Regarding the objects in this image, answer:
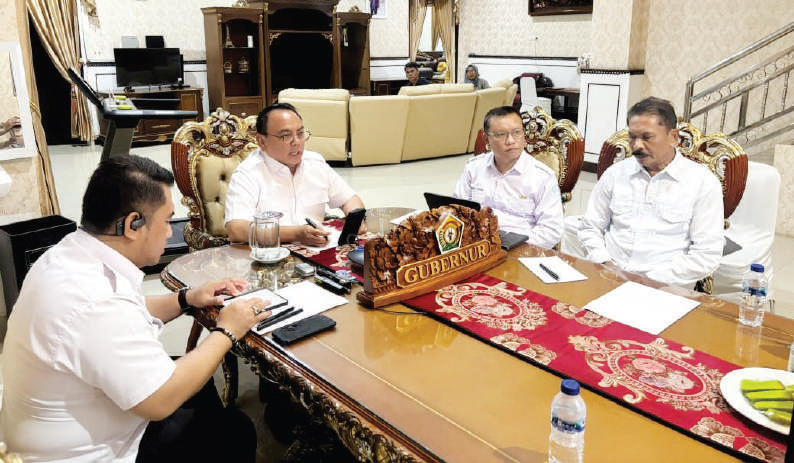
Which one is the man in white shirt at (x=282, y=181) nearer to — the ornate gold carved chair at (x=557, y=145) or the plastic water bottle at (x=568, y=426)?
the ornate gold carved chair at (x=557, y=145)

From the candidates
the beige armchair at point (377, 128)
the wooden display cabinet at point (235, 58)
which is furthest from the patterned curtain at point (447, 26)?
the beige armchair at point (377, 128)

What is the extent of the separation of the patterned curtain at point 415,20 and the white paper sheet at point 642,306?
11.1m

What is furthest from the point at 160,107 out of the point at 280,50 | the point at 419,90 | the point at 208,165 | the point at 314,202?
the point at 314,202

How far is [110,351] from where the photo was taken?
3.88 ft

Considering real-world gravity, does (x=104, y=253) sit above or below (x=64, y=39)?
below

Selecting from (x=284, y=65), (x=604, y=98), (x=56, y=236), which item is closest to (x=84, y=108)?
(x=284, y=65)

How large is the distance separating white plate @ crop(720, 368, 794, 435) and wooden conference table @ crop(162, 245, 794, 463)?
0.08 metres

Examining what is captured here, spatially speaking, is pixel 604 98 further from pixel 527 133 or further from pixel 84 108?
pixel 84 108

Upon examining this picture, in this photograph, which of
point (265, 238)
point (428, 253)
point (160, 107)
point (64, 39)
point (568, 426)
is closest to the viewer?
point (568, 426)

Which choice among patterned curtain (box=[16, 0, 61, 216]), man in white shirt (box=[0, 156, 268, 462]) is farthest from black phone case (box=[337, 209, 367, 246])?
patterned curtain (box=[16, 0, 61, 216])

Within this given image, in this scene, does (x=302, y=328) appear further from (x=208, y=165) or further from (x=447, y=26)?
(x=447, y=26)

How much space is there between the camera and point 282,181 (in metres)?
2.70

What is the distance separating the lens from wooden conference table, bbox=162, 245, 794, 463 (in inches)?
43.3

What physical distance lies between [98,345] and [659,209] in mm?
2078
